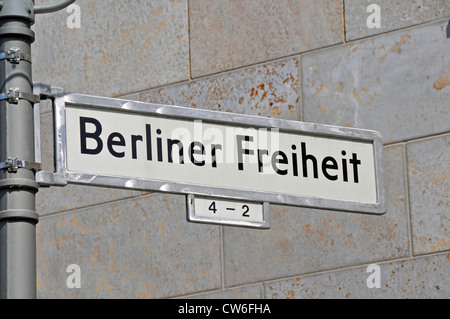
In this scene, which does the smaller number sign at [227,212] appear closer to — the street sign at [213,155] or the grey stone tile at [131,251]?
the street sign at [213,155]

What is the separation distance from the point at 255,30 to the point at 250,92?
44 cm

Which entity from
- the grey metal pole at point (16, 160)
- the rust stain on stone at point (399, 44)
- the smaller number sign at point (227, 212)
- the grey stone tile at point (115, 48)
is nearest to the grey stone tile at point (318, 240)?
the rust stain on stone at point (399, 44)

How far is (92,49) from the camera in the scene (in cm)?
801

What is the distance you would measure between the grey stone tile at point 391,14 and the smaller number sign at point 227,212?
2.83 m

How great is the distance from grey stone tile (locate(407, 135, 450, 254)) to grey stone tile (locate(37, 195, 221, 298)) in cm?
141

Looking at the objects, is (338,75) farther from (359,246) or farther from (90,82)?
(90,82)

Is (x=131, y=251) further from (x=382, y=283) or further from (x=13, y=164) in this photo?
(x=13, y=164)

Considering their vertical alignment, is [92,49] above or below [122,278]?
above

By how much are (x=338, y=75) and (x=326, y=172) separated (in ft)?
8.31

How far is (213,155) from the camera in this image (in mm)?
4398

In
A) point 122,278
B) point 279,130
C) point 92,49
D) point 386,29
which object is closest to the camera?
point 279,130

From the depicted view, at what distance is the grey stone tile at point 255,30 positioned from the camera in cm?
718

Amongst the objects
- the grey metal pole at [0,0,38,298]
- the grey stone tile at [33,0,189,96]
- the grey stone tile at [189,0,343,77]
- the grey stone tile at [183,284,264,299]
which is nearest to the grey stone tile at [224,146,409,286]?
the grey stone tile at [183,284,264,299]
